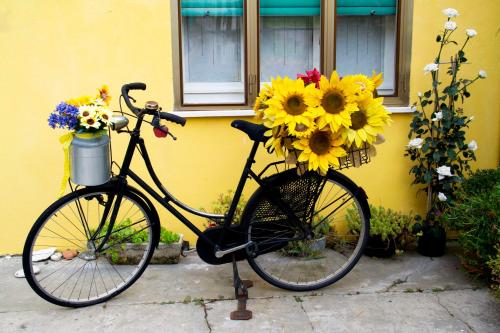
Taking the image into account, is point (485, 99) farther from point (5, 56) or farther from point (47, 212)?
point (5, 56)

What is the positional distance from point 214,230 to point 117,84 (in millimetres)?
1534

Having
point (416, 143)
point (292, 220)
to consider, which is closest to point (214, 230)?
point (292, 220)

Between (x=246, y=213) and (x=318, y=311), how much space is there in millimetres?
819

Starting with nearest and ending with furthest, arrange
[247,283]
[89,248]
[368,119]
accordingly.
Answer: [368,119], [89,248], [247,283]

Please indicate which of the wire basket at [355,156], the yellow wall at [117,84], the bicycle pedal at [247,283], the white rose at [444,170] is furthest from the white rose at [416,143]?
the bicycle pedal at [247,283]

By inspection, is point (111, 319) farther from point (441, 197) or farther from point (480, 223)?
point (441, 197)

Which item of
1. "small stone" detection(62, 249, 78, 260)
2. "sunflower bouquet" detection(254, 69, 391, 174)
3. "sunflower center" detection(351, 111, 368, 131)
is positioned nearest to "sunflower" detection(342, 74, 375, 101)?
"sunflower bouquet" detection(254, 69, 391, 174)

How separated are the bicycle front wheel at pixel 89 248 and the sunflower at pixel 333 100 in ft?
4.42

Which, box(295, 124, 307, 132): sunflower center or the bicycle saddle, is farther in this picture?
the bicycle saddle

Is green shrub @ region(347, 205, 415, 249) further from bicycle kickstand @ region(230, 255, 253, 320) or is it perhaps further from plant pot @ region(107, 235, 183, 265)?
plant pot @ region(107, 235, 183, 265)

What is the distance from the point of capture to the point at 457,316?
371 centimetres

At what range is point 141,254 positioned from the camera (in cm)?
444

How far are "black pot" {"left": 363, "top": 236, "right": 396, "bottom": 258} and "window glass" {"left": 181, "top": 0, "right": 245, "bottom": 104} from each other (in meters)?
1.61

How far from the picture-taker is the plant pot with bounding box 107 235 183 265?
443 cm
